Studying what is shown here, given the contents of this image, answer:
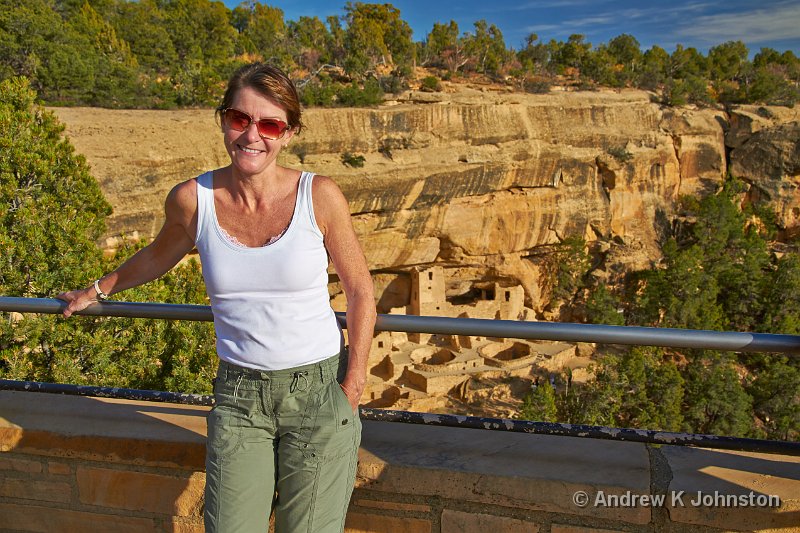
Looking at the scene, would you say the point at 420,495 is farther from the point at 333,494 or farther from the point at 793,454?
the point at 793,454

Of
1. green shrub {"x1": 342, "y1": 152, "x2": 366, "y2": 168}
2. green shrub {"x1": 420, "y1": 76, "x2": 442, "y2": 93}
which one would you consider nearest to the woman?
green shrub {"x1": 342, "y1": 152, "x2": 366, "y2": 168}

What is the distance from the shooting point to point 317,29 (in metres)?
31.8

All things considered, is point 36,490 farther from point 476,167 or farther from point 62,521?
point 476,167

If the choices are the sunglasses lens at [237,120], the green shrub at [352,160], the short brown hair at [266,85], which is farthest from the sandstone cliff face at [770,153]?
the sunglasses lens at [237,120]

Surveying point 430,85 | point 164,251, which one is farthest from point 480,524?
point 430,85

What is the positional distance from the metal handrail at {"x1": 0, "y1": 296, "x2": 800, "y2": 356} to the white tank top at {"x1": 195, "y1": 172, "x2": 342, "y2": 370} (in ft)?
1.08

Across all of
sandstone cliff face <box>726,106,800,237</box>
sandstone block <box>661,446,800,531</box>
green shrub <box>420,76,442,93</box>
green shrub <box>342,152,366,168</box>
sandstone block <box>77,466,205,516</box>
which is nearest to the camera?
sandstone block <box>661,446,800,531</box>

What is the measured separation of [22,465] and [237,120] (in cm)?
149

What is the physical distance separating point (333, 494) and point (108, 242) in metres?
12.6

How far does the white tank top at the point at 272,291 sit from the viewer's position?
1647 mm

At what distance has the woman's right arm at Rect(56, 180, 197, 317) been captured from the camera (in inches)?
70.4

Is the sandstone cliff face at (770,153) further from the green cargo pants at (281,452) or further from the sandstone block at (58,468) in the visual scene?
the sandstone block at (58,468)

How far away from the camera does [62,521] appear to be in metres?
2.19

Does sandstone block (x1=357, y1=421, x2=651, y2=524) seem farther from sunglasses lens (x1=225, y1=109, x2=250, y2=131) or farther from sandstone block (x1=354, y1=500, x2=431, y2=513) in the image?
sunglasses lens (x1=225, y1=109, x2=250, y2=131)
